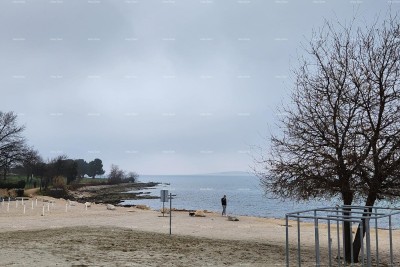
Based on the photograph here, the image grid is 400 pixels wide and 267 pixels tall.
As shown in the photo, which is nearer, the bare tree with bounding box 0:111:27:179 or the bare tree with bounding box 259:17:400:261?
the bare tree with bounding box 259:17:400:261

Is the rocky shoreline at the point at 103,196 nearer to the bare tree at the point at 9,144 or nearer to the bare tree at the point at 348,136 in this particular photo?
the bare tree at the point at 9,144

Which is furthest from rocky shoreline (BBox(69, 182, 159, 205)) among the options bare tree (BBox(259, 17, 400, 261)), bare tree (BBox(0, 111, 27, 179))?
bare tree (BBox(259, 17, 400, 261))

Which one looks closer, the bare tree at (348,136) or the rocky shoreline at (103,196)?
the bare tree at (348,136)

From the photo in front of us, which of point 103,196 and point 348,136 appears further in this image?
point 103,196

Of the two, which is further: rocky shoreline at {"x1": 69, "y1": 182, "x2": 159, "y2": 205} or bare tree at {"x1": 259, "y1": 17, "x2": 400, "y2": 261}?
rocky shoreline at {"x1": 69, "y1": 182, "x2": 159, "y2": 205}

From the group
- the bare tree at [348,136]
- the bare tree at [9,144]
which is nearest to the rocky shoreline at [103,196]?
the bare tree at [9,144]

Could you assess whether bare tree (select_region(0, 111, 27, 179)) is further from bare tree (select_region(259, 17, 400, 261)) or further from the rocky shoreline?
bare tree (select_region(259, 17, 400, 261))

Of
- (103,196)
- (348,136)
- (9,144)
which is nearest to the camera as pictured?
(348,136)

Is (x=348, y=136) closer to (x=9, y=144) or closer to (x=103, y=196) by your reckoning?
(x=9, y=144)

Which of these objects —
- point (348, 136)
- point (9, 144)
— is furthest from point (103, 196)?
point (348, 136)

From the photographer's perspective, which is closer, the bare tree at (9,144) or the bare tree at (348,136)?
the bare tree at (348,136)

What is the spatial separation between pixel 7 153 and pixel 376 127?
55.7 m

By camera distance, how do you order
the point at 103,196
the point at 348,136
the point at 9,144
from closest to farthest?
1. the point at 348,136
2. the point at 9,144
3. the point at 103,196

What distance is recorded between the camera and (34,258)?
456 inches
